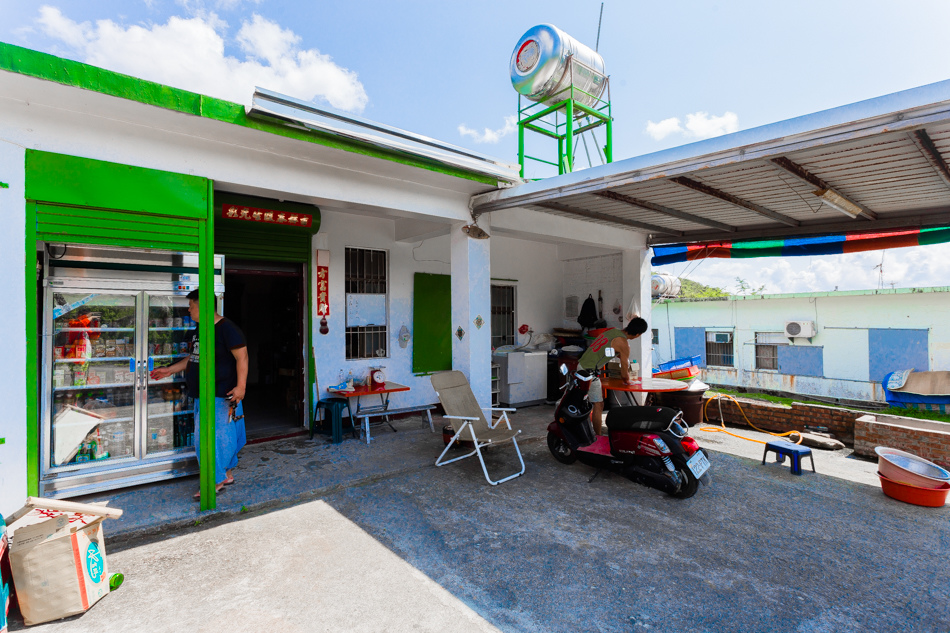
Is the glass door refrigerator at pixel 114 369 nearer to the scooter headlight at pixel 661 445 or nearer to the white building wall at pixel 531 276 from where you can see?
the scooter headlight at pixel 661 445

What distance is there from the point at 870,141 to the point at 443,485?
14.7 feet

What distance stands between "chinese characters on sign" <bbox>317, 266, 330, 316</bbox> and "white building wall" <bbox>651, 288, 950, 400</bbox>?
12.0 metres

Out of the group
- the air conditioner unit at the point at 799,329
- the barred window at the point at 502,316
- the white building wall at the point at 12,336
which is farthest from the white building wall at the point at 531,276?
the air conditioner unit at the point at 799,329

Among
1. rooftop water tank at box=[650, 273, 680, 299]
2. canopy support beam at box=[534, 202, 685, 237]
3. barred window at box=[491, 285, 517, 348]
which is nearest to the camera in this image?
canopy support beam at box=[534, 202, 685, 237]

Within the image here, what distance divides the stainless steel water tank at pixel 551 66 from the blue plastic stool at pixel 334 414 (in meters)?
6.22

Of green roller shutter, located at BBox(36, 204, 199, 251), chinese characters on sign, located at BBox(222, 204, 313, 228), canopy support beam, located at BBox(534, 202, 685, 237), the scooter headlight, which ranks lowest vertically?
the scooter headlight

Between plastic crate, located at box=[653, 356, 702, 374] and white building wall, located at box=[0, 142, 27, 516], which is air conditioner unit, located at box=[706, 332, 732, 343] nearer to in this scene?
plastic crate, located at box=[653, 356, 702, 374]

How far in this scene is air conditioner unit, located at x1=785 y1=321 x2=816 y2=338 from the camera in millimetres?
12117

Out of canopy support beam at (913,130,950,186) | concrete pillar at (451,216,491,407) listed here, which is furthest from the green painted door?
canopy support beam at (913,130,950,186)

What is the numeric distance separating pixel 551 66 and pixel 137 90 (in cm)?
661

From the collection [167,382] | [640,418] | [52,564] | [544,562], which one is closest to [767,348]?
[640,418]

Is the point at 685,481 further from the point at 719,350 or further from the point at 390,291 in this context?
the point at 719,350

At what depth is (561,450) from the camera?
204 inches

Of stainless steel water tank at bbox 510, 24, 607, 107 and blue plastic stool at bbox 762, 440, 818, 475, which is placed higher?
stainless steel water tank at bbox 510, 24, 607, 107
